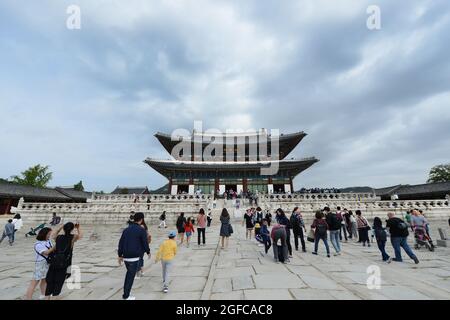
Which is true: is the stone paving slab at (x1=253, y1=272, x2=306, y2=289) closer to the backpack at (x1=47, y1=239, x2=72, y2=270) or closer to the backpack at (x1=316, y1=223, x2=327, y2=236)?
the backpack at (x1=316, y1=223, x2=327, y2=236)

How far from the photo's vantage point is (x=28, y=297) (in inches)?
143

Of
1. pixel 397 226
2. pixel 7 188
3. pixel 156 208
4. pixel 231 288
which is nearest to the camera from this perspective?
pixel 231 288

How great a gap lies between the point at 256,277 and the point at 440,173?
5043 cm

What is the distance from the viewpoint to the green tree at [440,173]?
121 feet

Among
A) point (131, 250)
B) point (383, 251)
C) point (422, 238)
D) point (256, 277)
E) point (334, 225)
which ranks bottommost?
point (256, 277)

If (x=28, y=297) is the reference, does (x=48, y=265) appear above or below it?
above

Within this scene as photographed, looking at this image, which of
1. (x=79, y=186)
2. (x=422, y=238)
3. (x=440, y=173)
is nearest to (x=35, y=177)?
(x=79, y=186)

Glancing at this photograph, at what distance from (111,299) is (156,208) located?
542 inches

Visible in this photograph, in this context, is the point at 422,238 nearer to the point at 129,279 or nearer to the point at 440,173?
the point at 129,279

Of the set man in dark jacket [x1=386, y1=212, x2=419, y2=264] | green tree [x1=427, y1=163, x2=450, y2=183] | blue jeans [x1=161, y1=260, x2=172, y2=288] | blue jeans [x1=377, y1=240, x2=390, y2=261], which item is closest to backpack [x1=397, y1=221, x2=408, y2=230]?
man in dark jacket [x1=386, y1=212, x2=419, y2=264]

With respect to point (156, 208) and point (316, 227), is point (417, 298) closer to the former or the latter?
point (316, 227)

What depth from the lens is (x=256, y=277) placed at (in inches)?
178
